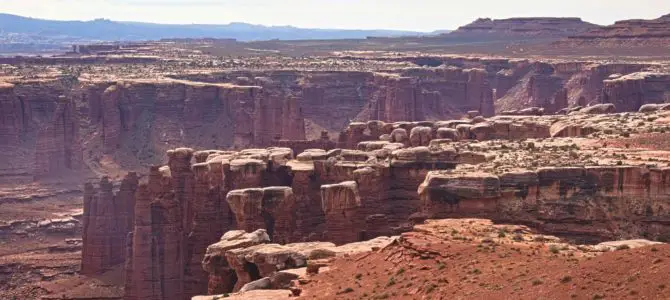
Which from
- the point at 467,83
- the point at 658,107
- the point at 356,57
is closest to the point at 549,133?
the point at 658,107

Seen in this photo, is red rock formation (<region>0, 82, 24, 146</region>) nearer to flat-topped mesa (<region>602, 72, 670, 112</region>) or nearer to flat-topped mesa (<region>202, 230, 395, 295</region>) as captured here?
flat-topped mesa (<region>602, 72, 670, 112</region>)

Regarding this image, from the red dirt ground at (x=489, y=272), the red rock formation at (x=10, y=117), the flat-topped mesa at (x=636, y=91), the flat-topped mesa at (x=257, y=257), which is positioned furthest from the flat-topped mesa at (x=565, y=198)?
the red rock formation at (x=10, y=117)

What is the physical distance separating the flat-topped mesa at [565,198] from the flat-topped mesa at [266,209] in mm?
6420

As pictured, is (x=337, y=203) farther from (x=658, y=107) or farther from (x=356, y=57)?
(x=356, y=57)

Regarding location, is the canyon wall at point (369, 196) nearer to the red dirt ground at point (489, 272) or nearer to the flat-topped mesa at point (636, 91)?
the red dirt ground at point (489, 272)

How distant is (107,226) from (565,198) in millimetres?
28114

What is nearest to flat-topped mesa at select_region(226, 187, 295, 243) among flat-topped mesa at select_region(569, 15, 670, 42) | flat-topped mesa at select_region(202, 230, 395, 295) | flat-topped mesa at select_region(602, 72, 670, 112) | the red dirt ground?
flat-topped mesa at select_region(202, 230, 395, 295)

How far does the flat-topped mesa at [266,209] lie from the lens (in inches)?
1881

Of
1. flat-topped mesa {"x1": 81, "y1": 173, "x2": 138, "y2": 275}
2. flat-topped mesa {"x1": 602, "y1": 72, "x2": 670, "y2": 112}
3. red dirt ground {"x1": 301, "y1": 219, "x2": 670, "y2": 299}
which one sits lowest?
flat-topped mesa {"x1": 81, "y1": 173, "x2": 138, "y2": 275}

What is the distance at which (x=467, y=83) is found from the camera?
12306cm

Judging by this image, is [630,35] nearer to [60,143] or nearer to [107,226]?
[60,143]

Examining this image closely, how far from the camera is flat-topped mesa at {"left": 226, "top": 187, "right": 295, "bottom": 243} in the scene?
4778 cm

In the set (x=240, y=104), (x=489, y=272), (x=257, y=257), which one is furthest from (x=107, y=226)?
(x=240, y=104)

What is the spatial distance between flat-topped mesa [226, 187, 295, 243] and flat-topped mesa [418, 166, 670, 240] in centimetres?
642
